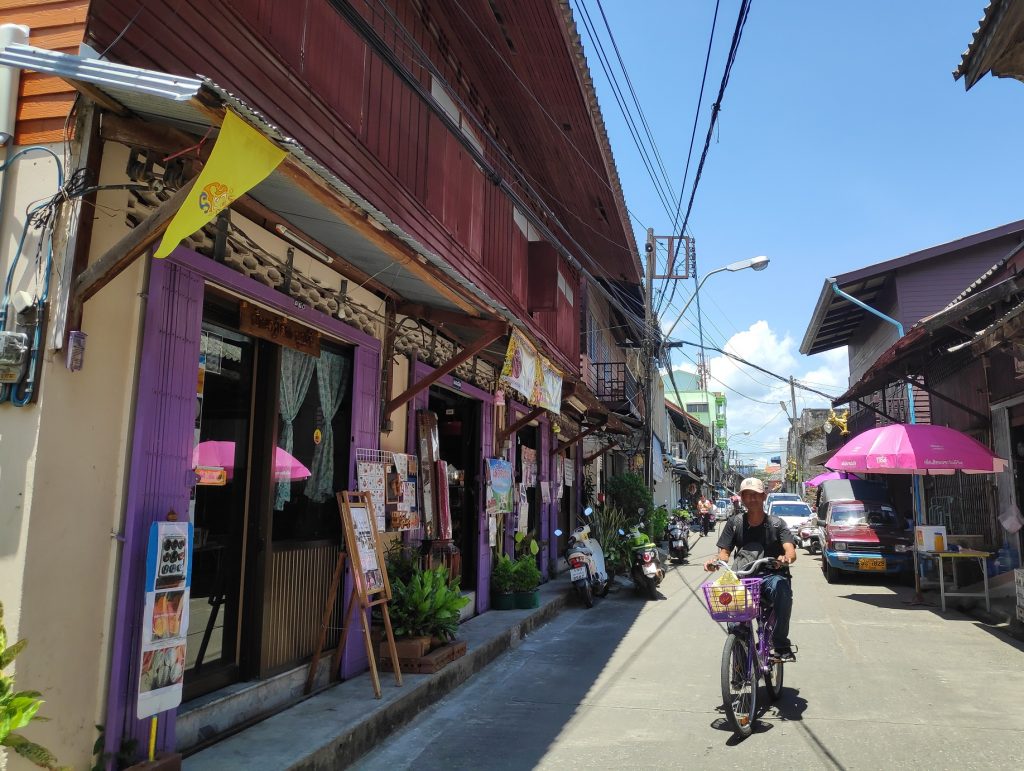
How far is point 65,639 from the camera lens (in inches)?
135

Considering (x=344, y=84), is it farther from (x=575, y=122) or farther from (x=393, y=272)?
(x=575, y=122)

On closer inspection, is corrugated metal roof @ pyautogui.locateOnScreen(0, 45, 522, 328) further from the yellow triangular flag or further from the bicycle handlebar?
the bicycle handlebar

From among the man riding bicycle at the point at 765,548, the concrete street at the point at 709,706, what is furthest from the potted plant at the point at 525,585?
the man riding bicycle at the point at 765,548

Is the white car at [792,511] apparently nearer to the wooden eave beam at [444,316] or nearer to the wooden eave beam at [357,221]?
the wooden eave beam at [444,316]

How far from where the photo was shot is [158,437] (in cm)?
401

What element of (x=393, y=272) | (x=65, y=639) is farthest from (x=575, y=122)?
(x=65, y=639)

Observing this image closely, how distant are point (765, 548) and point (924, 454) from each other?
641 cm

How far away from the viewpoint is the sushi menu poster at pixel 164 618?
369 cm

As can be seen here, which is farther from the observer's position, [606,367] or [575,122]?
[606,367]

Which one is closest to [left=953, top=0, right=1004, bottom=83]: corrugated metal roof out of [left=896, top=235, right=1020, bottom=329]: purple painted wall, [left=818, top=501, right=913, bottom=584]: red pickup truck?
[left=818, top=501, right=913, bottom=584]: red pickup truck

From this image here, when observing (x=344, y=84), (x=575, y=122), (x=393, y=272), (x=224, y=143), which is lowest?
(x=224, y=143)

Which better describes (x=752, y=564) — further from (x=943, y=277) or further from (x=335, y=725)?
(x=943, y=277)

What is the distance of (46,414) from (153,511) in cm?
85

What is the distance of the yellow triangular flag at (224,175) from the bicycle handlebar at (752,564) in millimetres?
4542
